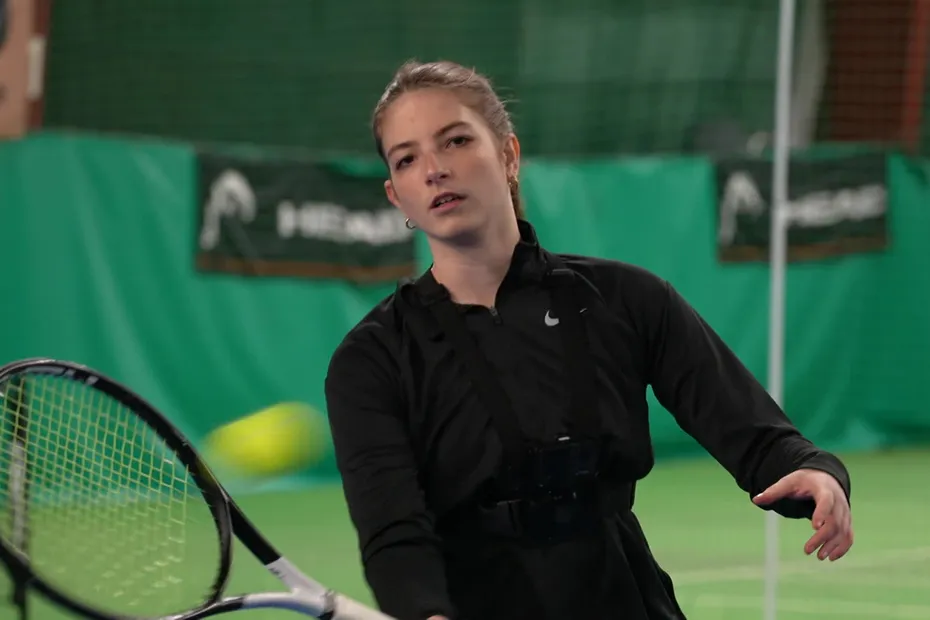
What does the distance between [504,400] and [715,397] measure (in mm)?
346

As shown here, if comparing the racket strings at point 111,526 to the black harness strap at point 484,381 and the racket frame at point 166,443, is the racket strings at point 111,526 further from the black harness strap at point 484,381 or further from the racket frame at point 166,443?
the black harness strap at point 484,381

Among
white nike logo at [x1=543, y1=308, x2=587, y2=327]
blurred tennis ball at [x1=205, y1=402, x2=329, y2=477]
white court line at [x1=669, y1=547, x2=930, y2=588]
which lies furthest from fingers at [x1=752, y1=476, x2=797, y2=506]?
blurred tennis ball at [x1=205, y1=402, x2=329, y2=477]

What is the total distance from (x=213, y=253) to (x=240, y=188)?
0.36 m

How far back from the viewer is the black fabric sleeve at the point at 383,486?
2541mm

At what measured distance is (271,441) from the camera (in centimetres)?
848

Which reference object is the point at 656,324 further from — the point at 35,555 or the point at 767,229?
the point at 767,229

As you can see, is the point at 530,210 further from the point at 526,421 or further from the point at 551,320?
the point at 526,421

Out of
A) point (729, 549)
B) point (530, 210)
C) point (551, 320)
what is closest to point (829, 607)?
point (729, 549)

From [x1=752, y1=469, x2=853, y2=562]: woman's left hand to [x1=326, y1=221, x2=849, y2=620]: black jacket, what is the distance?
3.4 inches

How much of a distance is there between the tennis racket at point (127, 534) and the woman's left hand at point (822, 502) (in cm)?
62

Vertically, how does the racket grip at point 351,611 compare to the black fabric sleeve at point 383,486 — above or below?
below

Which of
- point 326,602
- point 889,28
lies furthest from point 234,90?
point 326,602

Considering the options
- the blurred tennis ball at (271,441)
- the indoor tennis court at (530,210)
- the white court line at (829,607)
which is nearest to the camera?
the white court line at (829,607)

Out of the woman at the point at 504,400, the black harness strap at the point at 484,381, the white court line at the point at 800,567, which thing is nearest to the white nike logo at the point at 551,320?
the woman at the point at 504,400
